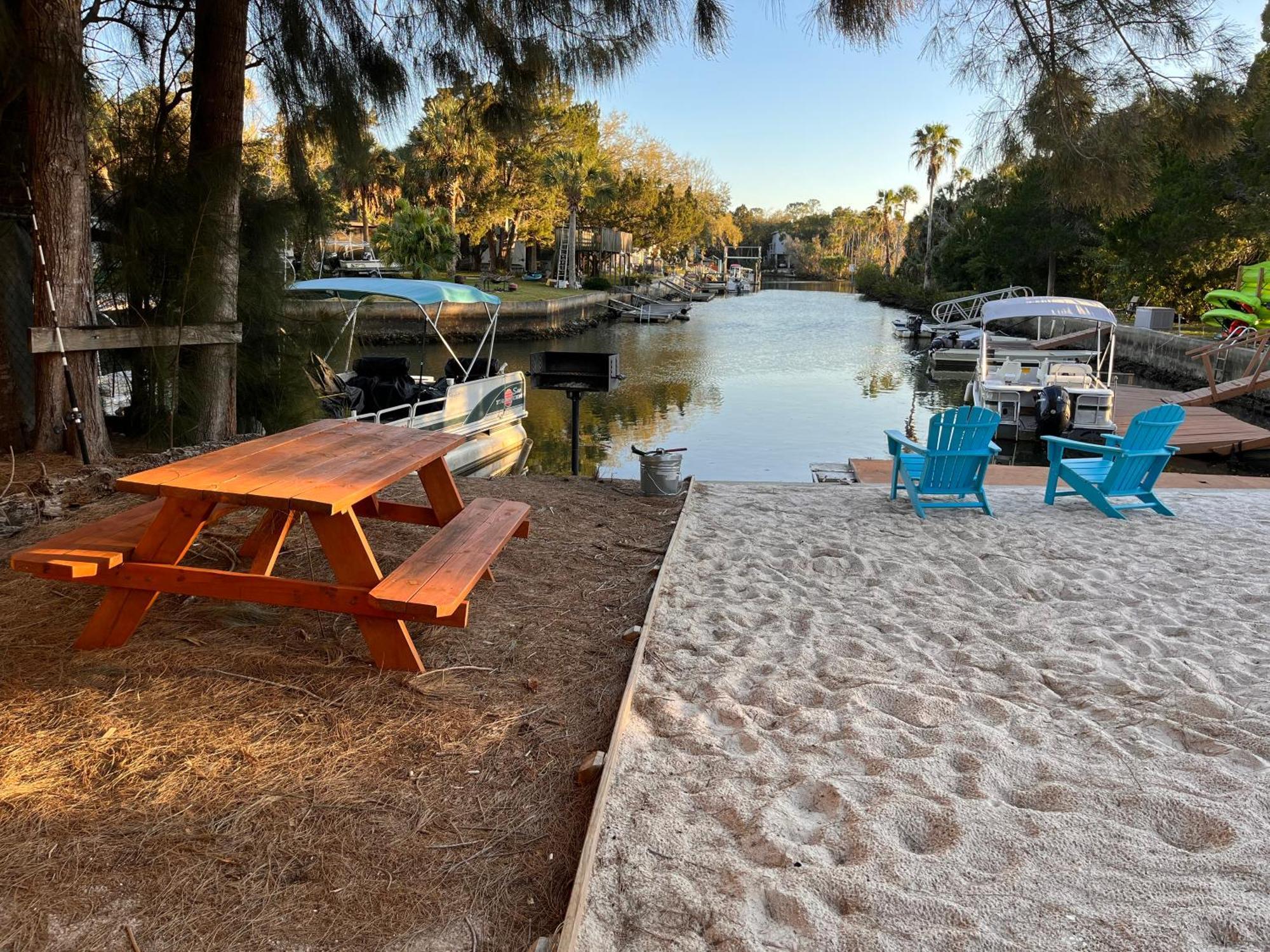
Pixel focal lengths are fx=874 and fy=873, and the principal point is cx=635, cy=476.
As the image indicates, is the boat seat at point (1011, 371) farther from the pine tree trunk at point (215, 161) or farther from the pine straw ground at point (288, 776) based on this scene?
the pine straw ground at point (288, 776)

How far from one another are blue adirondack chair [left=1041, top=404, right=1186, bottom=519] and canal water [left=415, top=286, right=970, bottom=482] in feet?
15.5

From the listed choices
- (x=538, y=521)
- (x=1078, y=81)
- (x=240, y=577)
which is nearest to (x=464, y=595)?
(x=240, y=577)

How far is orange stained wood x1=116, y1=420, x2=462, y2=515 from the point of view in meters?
3.30

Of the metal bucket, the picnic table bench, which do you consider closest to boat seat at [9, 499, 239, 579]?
the picnic table bench

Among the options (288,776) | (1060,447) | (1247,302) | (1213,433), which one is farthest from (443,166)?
(288,776)

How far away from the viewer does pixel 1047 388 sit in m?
15.1

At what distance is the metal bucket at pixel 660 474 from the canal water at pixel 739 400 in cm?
255

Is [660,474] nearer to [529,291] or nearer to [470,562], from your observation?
[470,562]

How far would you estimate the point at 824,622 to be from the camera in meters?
4.67

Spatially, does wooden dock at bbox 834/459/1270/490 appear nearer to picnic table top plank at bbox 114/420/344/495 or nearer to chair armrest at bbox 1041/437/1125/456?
chair armrest at bbox 1041/437/1125/456

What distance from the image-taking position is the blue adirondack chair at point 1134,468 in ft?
23.7

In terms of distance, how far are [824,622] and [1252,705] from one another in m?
1.87

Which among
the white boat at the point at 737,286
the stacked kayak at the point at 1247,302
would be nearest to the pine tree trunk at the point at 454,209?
the stacked kayak at the point at 1247,302

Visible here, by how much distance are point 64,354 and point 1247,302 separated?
84.8ft
